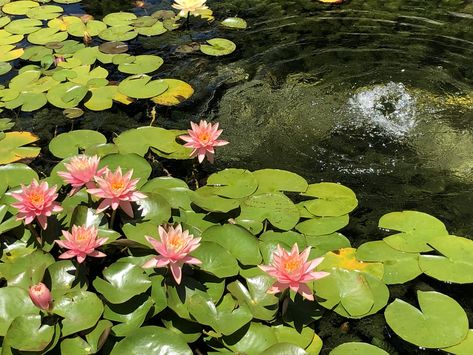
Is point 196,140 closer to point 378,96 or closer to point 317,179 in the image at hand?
point 317,179

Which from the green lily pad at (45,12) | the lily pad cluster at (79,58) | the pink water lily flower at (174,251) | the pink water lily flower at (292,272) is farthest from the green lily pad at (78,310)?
the green lily pad at (45,12)

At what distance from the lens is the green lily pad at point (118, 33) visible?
4020 mm

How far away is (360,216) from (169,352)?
3.99ft

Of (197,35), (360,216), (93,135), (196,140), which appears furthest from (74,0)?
(360,216)

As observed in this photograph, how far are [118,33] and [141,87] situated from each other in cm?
88

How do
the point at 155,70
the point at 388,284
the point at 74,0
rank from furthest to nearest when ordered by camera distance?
the point at 74,0 → the point at 155,70 → the point at 388,284

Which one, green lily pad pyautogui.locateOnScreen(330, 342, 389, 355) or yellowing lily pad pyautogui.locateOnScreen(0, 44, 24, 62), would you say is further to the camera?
yellowing lily pad pyautogui.locateOnScreen(0, 44, 24, 62)

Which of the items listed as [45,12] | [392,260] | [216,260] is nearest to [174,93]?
[216,260]

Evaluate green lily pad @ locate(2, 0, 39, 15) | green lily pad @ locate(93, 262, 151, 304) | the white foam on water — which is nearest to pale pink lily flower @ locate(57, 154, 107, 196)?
green lily pad @ locate(93, 262, 151, 304)

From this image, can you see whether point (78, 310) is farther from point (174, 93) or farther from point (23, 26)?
point (23, 26)

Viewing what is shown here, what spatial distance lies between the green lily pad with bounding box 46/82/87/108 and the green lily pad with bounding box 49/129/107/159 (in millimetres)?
391

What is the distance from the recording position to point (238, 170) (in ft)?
8.86

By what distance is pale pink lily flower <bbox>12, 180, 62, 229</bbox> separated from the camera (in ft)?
6.78

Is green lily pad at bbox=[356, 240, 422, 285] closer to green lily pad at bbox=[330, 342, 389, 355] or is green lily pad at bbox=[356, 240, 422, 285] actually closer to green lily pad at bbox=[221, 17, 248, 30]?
green lily pad at bbox=[330, 342, 389, 355]
